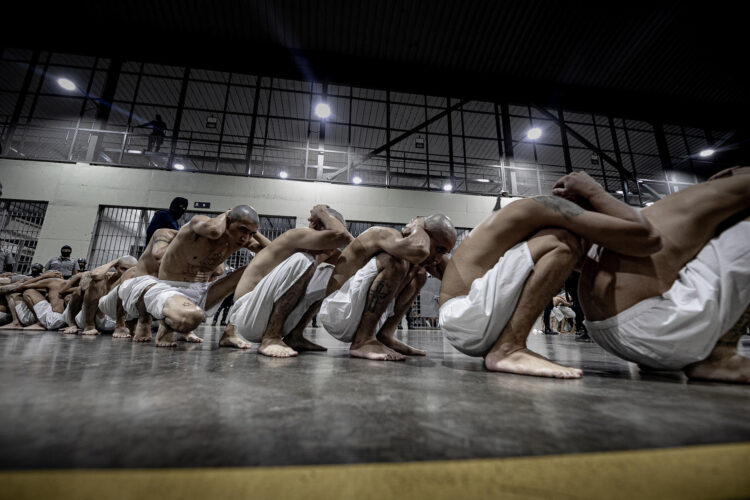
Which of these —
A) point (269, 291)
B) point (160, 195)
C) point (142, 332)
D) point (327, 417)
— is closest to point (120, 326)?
point (142, 332)

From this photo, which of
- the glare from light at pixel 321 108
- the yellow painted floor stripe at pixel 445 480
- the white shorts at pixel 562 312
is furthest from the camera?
the glare from light at pixel 321 108

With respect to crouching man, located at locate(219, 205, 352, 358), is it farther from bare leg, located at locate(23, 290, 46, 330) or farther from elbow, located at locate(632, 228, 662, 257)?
bare leg, located at locate(23, 290, 46, 330)

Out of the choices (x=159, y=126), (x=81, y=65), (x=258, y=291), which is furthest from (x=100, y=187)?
(x=258, y=291)

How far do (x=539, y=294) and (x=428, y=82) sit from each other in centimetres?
852

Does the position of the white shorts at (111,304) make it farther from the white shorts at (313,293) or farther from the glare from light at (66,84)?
the glare from light at (66,84)

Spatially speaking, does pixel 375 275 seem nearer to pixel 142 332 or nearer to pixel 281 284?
pixel 281 284

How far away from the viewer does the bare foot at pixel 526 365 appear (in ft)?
4.23

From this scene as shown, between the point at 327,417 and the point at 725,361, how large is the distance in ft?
5.16

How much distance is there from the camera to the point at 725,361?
4.04 ft

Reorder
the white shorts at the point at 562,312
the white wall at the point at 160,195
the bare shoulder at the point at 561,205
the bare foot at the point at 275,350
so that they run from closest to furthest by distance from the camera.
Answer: the bare shoulder at the point at 561,205, the bare foot at the point at 275,350, the white wall at the point at 160,195, the white shorts at the point at 562,312

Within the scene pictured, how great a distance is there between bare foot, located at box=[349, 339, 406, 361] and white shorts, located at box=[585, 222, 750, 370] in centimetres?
114

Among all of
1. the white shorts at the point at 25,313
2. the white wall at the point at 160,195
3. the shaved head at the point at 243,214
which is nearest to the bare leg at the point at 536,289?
the shaved head at the point at 243,214

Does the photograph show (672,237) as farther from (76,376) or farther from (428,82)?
(428,82)

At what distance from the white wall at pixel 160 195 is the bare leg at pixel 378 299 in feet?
18.9
